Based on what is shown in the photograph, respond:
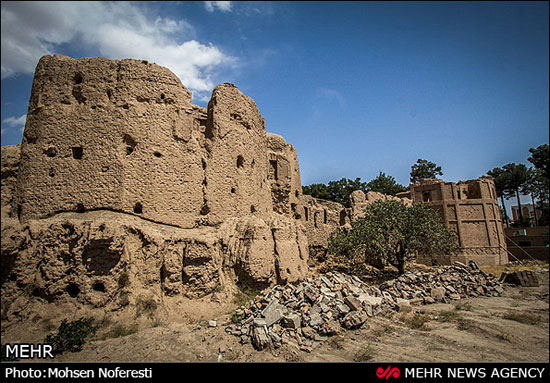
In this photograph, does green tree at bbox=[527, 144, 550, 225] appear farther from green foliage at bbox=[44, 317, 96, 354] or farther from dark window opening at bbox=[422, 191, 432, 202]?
green foliage at bbox=[44, 317, 96, 354]

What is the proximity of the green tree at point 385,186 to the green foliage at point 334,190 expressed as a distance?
340 cm

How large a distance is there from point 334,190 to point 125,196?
101 feet

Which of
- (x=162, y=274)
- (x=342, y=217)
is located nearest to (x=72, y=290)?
(x=162, y=274)

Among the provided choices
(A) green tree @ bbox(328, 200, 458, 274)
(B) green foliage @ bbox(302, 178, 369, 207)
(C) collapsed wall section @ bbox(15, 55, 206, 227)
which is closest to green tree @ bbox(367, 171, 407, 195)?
(B) green foliage @ bbox(302, 178, 369, 207)

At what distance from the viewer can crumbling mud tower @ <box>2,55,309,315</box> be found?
7.47 meters

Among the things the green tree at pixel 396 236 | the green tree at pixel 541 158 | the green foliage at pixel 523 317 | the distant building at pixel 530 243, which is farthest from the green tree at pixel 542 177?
the green foliage at pixel 523 317

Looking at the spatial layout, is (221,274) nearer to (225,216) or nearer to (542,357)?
(225,216)

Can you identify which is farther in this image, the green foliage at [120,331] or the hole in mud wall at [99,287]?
the hole in mud wall at [99,287]

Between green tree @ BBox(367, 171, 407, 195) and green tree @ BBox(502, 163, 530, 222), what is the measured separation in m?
12.2

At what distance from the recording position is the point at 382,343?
24.5 ft

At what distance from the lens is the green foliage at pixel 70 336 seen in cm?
622
